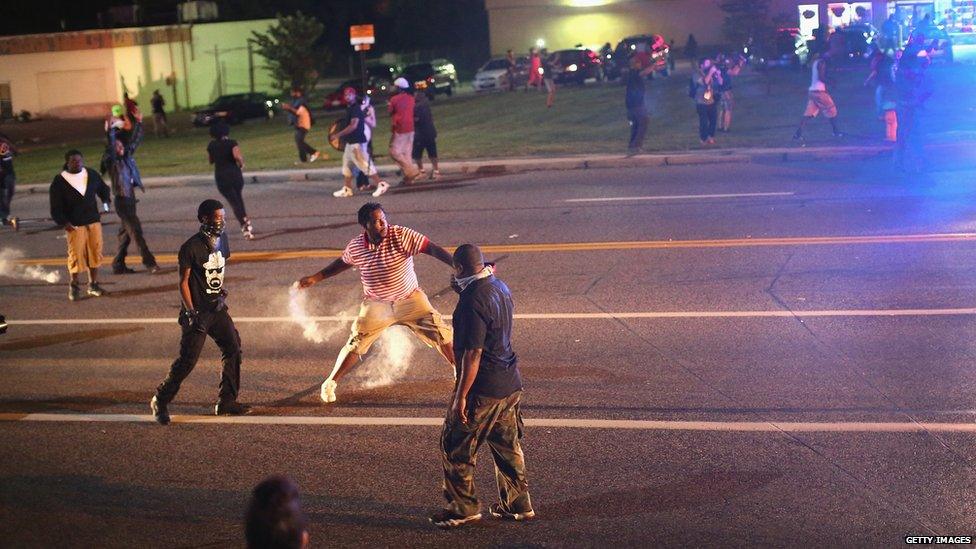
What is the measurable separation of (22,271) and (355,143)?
256 inches

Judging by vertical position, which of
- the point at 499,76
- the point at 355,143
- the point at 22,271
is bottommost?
the point at 22,271

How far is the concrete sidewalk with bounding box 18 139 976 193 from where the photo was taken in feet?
69.6

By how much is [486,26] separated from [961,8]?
4005cm

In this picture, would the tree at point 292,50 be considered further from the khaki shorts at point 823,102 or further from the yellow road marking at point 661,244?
the yellow road marking at point 661,244

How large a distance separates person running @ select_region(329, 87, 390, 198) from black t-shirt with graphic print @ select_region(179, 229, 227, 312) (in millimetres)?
11378

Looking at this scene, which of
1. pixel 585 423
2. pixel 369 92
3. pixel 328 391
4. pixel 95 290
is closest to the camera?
pixel 585 423

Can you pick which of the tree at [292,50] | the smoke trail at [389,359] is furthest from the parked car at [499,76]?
the smoke trail at [389,359]

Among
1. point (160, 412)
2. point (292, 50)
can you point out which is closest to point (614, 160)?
point (160, 412)

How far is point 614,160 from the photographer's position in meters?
22.8

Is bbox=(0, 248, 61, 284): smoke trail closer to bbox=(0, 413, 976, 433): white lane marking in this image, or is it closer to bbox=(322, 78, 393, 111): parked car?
bbox=(0, 413, 976, 433): white lane marking

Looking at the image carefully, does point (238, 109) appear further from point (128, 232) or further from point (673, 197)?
point (128, 232)

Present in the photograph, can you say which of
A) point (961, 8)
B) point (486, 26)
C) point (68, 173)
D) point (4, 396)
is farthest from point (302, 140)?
point (486, 26)

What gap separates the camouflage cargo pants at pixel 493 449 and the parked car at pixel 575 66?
4048 centimetres

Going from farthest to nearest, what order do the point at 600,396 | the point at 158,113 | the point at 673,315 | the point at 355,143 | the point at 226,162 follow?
the point at 158,113
the point at 355,143
the point at 226,162
the point at 673,315
the point at 600,396
